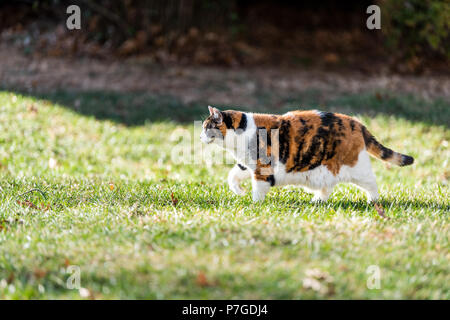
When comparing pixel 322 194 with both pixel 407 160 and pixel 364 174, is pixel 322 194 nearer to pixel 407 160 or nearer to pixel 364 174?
pixel 364 174

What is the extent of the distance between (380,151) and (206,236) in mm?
2132

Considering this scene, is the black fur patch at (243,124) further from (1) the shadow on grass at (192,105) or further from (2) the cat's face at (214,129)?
(1) the shadow on grass at (192,105)

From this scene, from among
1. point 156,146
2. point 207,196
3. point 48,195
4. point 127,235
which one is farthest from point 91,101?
point 127,235

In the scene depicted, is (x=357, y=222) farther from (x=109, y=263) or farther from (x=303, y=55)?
(x=303, y=55)

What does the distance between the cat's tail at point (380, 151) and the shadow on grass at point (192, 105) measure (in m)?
4.58

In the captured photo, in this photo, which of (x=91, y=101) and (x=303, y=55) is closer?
(x=91, y=101)

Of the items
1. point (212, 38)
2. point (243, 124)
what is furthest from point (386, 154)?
point (212, 38)

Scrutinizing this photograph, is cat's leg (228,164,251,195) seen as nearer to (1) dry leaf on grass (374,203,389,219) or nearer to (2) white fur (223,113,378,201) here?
(2) white fur (223,113,378,201)

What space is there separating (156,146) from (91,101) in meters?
2.44

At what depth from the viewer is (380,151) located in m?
4.95

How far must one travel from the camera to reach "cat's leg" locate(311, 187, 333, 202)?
4.91 meters

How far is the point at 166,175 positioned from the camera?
283 inches

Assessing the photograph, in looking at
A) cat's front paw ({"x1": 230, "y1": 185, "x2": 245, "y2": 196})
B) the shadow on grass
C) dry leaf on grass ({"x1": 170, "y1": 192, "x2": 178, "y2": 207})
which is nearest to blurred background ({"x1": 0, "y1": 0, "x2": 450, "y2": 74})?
the shadow on grass
